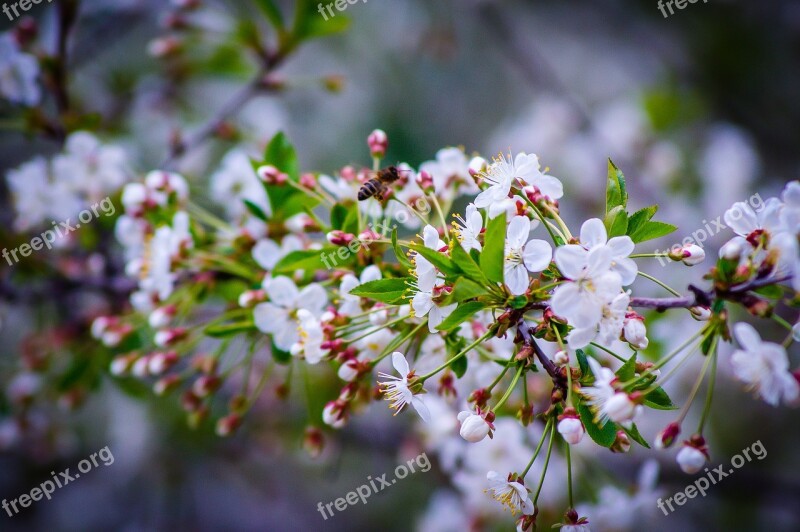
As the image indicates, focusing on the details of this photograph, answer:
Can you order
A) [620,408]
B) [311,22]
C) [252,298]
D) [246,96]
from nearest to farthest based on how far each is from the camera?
1. [620,408]
2. [252,298]
3. [311,22]
4. [246,96]

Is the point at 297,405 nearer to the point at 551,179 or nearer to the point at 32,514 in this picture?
the point at 32,514

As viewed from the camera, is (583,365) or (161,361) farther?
(161,361)

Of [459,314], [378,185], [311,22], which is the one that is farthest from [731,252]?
[311,22]

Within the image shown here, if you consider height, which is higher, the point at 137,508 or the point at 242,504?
the point at 137,508

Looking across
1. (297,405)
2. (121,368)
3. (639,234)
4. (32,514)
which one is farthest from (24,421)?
(639,234)

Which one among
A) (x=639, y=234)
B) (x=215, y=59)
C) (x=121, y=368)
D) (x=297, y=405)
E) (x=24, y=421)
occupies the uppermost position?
(x=215, y=59)

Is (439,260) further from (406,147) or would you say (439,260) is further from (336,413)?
(406,147)
